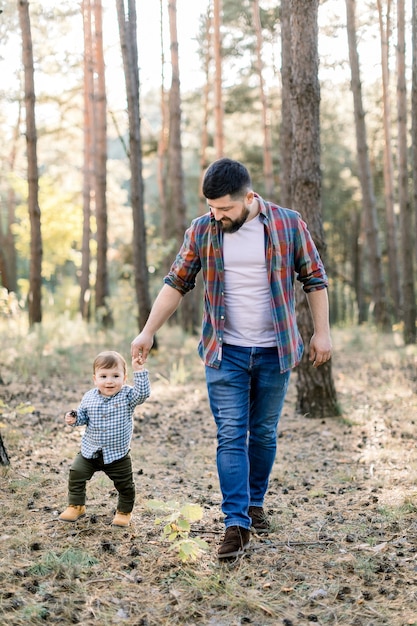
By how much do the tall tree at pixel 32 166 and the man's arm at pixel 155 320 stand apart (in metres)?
10.2

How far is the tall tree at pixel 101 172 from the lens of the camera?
16031 mm

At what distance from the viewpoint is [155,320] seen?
14.0ft

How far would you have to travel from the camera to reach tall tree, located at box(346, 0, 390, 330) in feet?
53.5

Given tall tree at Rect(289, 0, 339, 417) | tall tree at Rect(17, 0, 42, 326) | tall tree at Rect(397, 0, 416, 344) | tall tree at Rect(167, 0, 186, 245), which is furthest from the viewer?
tall tree at Rect(167, 0, 186, 245)

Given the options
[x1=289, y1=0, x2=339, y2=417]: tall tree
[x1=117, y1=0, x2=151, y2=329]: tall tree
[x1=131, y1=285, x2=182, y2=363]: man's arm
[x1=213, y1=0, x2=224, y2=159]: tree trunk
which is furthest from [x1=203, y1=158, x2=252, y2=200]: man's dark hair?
[x1=213, y1=0, x2=224, y2=159]: tree trunk

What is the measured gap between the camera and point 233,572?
397 cm

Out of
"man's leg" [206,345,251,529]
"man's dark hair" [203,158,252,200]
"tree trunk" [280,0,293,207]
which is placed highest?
"tree trunk" [280,0,293,207]

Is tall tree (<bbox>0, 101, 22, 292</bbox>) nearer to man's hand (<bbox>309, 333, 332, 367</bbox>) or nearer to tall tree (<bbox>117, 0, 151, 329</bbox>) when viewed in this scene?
tall tree (<bbox>117, 0, 151, 329</bbox>)

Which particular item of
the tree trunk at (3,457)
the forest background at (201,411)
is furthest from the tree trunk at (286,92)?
the tree trunk at (3,457)

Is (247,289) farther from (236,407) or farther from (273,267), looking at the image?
(236,407)

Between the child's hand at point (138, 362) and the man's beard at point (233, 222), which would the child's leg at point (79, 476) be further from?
the man's beard at point (233, 222)

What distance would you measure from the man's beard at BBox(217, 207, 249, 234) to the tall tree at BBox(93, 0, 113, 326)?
12150 millimetres

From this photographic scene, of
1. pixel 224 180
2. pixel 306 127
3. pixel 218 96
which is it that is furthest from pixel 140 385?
pixel 218 96

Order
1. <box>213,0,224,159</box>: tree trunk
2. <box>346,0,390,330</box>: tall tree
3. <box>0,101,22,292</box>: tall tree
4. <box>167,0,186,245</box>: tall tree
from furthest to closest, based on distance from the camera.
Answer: <box>0,101,22,292</box>: tall tree, <box>213,0,224,159</box>: tree trunk, <box>346,0,390,330</box>: tall tree, <box>167,0,186,245</box>: tall tree
